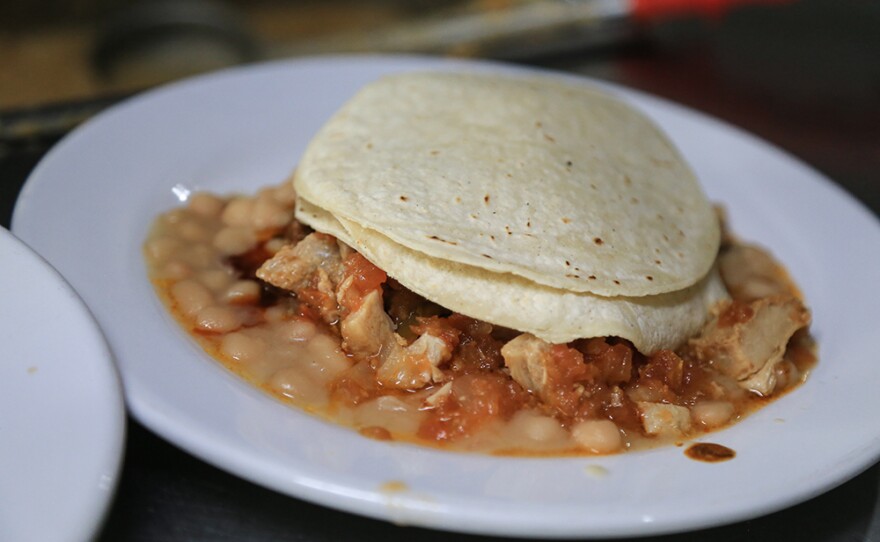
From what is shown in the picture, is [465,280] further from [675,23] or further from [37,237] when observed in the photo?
[675,23]

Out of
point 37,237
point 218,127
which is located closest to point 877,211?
point 218,127

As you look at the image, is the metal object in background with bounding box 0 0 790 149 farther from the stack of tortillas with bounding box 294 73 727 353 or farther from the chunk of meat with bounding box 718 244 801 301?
the chunk of meat with bounding box 718 244 801 301

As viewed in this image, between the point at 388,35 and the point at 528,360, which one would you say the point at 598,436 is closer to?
the point at 528,360

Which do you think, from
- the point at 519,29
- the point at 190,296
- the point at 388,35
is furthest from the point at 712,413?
the point at 388,35

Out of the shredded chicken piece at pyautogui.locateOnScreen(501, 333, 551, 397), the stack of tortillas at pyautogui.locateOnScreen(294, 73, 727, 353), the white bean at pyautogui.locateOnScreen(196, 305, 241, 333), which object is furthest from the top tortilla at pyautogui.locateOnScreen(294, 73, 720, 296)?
the white bean at pyautogui.locateOnScreen(196, 305, 241, 333)

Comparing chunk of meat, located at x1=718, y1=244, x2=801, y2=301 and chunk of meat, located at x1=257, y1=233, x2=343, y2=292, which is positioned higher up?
chunk of meat, located at x1=718, y1=244, x2=801, y2=301
